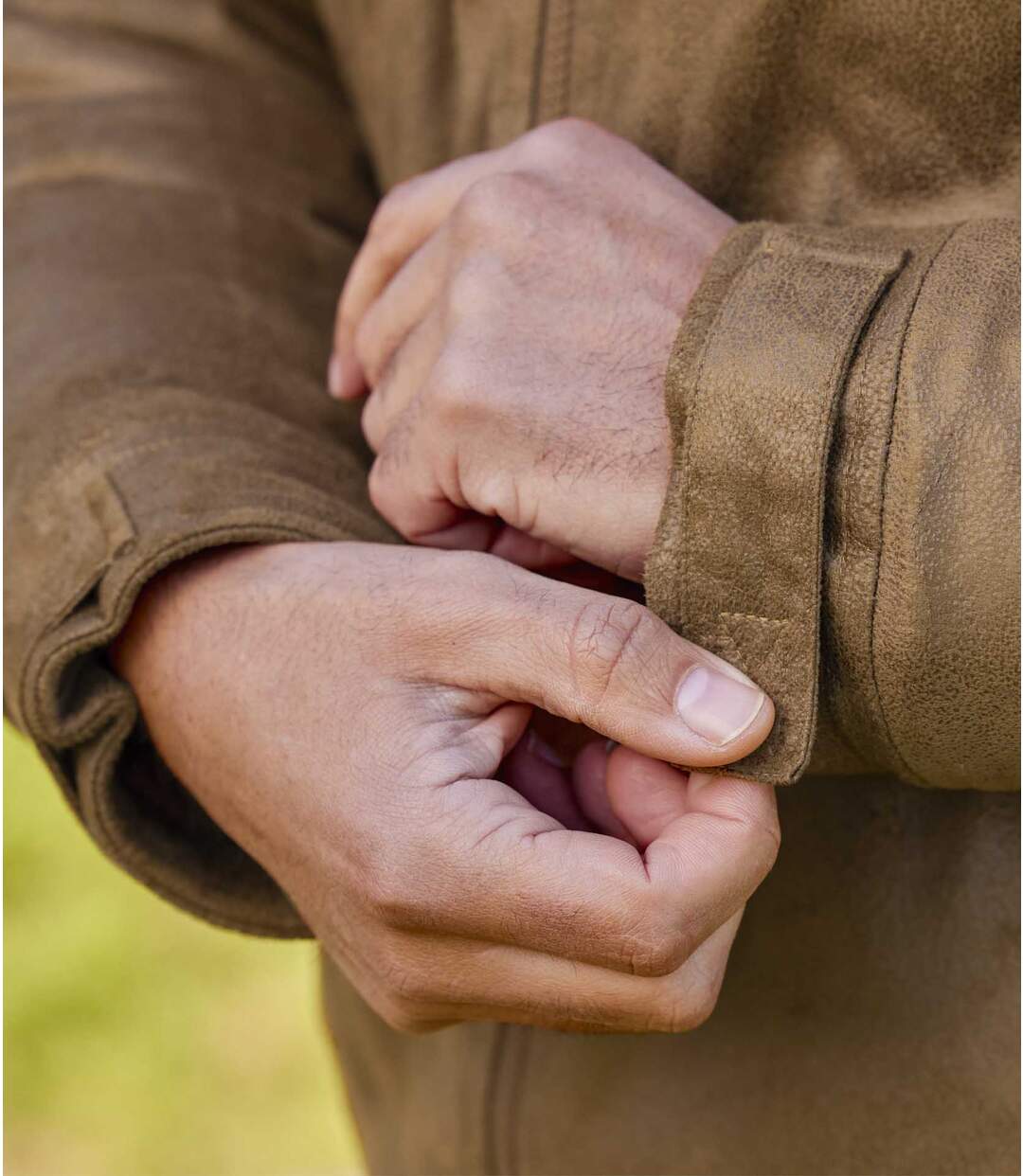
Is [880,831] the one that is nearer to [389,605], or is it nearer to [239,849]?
[389,605]

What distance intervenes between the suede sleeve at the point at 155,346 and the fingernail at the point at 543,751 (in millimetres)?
202

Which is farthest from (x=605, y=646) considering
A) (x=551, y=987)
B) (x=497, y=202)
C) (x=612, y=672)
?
(x=497, y=202)

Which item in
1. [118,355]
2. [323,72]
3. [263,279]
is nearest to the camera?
[118,355]

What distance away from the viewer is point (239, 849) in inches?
43.7

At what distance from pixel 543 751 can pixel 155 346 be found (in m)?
0.51

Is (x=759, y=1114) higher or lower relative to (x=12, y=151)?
lower

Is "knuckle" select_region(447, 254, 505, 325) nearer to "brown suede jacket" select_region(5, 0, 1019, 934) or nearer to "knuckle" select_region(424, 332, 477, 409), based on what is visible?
"knuckle" select_region(424, 332, 477, 409)

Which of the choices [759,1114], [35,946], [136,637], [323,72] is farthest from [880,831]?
[35,946]

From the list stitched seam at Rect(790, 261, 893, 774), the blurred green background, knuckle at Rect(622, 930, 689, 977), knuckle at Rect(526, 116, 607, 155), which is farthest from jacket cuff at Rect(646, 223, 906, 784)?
the blurred green background

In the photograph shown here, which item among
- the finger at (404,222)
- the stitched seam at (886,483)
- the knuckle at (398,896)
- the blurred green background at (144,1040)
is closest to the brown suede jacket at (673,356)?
the stitched seam at (886,483)

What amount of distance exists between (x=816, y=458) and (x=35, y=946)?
8.54ft

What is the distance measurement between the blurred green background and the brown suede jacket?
57.6 inches

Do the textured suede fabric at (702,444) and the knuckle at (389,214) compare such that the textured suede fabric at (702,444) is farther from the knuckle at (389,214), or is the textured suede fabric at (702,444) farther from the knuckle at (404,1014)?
the knuckle at (404,1014)

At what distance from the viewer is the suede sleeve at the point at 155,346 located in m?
0.98
